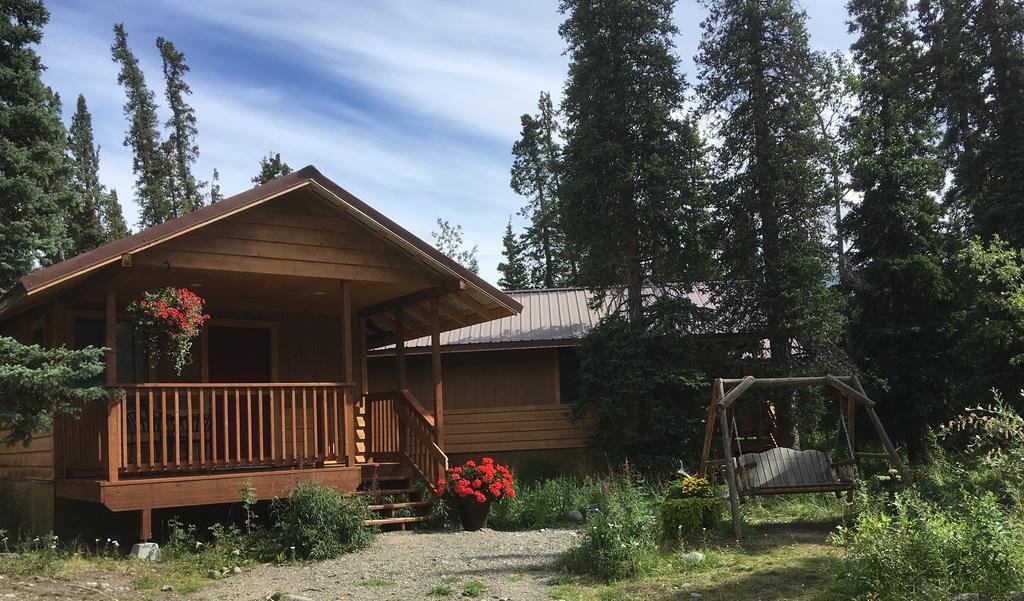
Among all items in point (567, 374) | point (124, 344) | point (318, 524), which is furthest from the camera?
point (567, 374)

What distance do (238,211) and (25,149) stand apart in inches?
295

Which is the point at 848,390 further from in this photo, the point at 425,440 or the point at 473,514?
the point at 425,440

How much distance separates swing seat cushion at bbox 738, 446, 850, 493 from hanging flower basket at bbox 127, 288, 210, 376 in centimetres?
641

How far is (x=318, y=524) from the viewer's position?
31.3 feet

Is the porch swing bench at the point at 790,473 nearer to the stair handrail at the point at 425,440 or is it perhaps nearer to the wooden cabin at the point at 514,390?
the stair handrail at the point at 425,440

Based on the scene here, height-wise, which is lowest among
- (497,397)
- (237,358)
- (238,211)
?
(497,397)

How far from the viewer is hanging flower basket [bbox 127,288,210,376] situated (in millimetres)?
9742

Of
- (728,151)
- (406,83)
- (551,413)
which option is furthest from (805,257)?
(406,83)

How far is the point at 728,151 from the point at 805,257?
2770 millimetres

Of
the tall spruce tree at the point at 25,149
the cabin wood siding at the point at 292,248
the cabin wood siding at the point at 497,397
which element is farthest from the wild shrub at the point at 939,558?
the tall spruce tree at the point at 25,149

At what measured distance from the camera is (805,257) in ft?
54.4

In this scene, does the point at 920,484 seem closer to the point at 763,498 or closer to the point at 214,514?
the point at 763,498

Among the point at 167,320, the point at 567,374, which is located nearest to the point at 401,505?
the point at 167,320

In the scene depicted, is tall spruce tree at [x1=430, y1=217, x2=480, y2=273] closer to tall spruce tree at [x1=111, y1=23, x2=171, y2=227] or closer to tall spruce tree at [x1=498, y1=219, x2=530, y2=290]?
tall spruce tree at [x1=498, y1=219, x2=530, y2=290]
